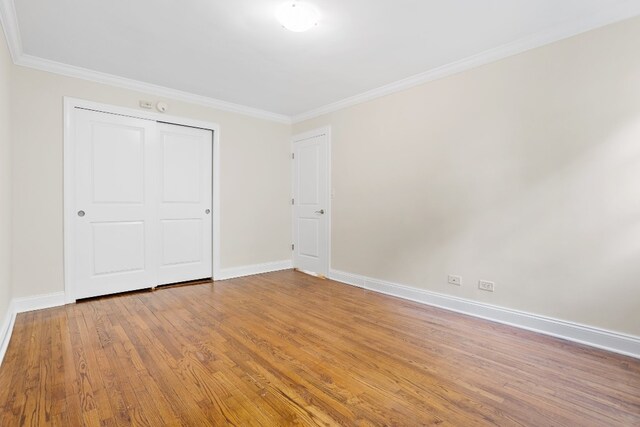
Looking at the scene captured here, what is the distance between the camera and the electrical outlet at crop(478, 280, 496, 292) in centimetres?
295

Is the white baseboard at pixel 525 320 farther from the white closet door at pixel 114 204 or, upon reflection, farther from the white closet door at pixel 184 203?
the white closet door at pixel 114 204

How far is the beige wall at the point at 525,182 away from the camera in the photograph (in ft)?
7.59

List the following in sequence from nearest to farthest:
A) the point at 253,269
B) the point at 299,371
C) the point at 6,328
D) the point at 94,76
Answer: the point at 299,371
the point at 6,328
the point at 94,76
the point at 253,269

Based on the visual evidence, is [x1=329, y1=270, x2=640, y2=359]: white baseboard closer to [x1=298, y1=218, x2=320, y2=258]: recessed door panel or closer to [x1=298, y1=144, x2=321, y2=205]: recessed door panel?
[x1=298, y1=218, x2=320, y2=258]: recessed door panel

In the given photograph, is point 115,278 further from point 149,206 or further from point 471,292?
point 471,292

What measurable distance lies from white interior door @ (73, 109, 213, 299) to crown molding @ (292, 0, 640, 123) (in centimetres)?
250

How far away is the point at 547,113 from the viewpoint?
103 inches

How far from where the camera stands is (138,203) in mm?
3844

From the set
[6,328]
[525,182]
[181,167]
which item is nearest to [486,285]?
[525,182]

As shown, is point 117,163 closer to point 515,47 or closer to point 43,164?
point 43,164

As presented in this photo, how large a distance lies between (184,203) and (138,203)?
56 cm

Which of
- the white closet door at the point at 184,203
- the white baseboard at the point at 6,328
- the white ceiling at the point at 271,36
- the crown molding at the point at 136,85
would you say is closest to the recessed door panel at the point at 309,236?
the white closet door at the point at 184,203

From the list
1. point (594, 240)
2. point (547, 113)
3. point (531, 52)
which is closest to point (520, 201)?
point (594, 240)

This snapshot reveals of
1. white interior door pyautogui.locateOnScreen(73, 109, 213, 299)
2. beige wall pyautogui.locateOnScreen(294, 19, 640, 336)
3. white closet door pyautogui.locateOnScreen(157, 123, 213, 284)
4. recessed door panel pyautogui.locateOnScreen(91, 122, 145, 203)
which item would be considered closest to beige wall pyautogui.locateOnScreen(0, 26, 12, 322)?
white interior door pyautogui.locateOnScreen(73, 109, 213, 299)
